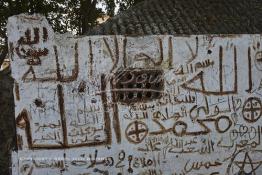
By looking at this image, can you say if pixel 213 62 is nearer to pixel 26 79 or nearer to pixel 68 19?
pixel 26 79

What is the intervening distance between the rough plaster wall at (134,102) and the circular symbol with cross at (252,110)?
0.5 inches

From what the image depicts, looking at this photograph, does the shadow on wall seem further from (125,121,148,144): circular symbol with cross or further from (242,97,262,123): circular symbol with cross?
(242,97,262,123): circular symbol with cross

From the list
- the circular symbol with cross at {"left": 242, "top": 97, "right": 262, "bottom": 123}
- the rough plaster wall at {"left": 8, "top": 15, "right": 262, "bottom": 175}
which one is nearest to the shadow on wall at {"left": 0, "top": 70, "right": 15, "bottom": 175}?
the rough plaster wall at {"left": 8, "top": 15, "right": 262, "bottom": 175}

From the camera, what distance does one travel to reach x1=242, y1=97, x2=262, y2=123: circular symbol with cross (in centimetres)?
617

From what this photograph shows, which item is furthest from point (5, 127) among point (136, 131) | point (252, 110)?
point (252, 110)

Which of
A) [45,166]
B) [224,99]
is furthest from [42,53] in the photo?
[224,99]

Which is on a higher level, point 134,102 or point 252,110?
point 134,102

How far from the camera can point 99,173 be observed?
5.90 meters

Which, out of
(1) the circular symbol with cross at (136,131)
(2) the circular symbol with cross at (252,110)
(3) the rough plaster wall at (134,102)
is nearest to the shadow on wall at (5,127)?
(3) the rough plaster wall at (134,102)

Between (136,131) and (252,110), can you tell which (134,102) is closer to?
(136,131)

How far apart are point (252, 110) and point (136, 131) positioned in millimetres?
1576

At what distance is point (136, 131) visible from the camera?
19.4ft

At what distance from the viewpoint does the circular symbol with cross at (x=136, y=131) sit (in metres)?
5.91

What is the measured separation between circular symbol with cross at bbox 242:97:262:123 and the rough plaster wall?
13 mm
